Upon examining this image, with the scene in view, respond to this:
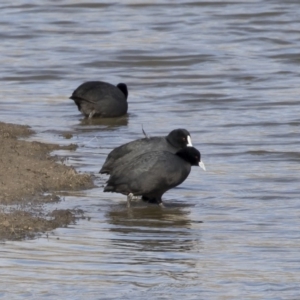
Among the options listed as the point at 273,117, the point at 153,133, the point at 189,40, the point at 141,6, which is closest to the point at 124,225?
the point at 153,133

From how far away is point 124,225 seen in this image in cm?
837

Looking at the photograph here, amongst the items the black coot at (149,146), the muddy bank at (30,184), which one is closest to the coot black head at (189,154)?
the black coot at (149,146)

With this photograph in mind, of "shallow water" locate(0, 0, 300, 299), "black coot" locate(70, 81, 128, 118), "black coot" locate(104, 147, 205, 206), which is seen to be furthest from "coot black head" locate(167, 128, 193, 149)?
"black coot" locate(70, 81, 128, 118)

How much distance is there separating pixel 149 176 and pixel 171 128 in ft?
14.5

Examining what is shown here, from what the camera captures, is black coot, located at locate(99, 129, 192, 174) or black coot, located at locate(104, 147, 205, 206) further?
black coot, located at locate(99, 129, 192, 174)

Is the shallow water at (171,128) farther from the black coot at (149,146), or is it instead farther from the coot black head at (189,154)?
the coot black head at (189,154)

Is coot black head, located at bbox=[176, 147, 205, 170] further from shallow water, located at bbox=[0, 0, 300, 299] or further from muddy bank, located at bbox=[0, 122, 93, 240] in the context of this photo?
muddy bank, located at bbox=[0, 122, 93, 240]

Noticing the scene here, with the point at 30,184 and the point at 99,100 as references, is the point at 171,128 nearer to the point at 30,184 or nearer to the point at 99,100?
the point at 99,100

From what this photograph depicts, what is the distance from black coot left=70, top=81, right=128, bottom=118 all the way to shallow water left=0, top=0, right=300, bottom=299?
0.21m

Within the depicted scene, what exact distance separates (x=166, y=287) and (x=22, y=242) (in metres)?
1.40

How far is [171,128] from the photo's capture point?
1346 cm

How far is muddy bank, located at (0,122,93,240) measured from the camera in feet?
25.4

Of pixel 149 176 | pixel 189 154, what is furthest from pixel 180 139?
pixel 149 176

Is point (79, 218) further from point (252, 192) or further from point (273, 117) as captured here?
point (273, 117)
